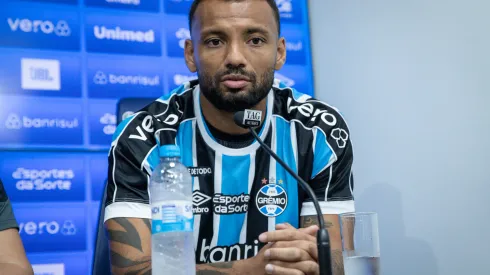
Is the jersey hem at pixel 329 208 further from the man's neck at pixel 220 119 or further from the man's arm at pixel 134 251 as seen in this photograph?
the man's arm at pixel 134 251

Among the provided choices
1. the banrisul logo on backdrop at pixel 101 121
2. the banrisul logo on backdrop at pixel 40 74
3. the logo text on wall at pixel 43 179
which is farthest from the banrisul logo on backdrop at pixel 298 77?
the logo text on wall at pixel 43 179

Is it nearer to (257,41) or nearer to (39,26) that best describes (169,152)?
(257,41)

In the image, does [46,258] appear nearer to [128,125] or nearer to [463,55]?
[128,125]

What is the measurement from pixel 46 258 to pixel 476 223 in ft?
6.77

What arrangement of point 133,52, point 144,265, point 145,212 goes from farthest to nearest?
point 133,52 → point 145,212 → point 144,265

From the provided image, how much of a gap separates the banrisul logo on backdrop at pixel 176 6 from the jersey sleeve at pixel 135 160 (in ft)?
5.46

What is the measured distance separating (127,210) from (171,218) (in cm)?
60

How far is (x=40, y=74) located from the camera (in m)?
3.08

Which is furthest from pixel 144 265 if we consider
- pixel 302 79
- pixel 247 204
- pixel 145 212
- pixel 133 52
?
pixel 302 79

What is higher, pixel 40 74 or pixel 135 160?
pixel 40 74

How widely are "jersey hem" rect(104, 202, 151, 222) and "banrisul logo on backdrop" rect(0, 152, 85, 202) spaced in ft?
5.09

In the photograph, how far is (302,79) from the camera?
354 centimetres

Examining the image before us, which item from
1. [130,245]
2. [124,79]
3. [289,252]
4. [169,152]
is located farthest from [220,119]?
[124,79]

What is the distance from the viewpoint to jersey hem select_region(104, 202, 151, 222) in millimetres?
1571
